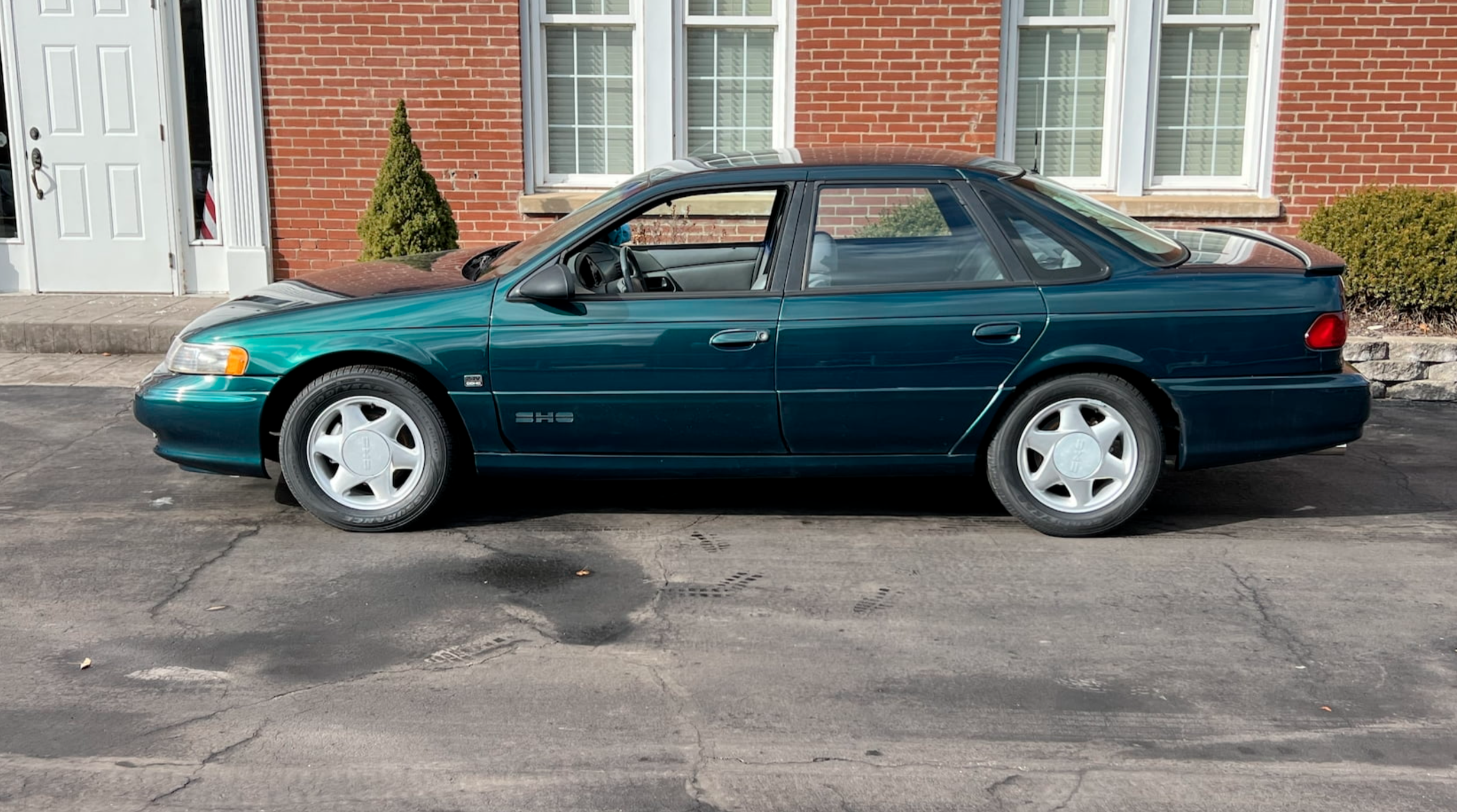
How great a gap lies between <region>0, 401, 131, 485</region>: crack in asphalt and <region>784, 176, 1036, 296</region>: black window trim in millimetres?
3872

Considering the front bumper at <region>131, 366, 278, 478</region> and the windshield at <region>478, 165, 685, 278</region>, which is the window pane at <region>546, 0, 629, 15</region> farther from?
the front bumper at <region>131, 366, 278, 478</region>

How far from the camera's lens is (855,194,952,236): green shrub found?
19.0 ft

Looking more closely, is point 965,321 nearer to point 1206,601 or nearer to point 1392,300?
point 1206,601

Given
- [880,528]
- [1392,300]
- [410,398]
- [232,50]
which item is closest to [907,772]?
[880,528]

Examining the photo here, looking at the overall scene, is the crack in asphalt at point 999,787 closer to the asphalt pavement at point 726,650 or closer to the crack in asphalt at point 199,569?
the asphalt pavement at point 726,650

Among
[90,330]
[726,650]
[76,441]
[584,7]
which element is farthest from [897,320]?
[90,330]

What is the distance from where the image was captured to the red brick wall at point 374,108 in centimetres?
1045

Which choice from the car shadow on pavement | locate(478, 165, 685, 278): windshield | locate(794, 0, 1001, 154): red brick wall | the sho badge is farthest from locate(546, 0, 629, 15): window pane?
the sho badge

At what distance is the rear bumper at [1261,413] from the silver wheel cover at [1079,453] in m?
Answer: 0.24

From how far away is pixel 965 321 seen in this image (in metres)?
5.62

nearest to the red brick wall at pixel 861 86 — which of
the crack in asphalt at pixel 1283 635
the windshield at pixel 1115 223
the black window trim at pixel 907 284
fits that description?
the windshield at pixel 1115 223

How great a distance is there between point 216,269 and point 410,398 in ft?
19.9

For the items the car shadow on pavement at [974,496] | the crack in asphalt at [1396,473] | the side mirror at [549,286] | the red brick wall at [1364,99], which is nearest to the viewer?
the side mirror at [549,286]

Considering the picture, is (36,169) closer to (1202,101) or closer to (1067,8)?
(1067,8)
